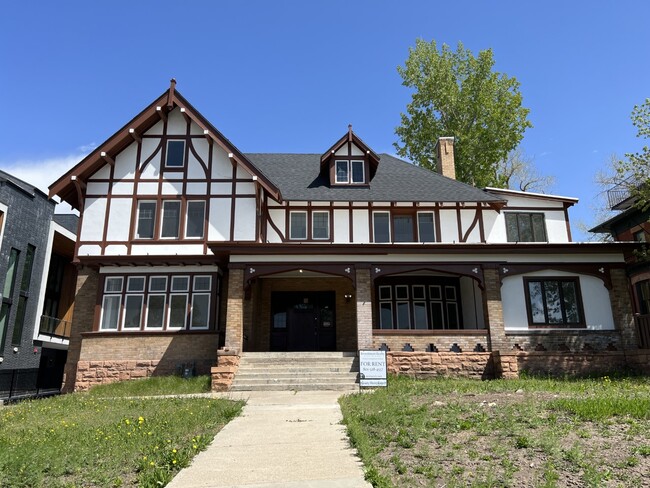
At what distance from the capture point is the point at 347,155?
891 inches

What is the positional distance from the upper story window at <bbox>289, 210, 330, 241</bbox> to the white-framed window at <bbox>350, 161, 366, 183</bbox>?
2.39 meters

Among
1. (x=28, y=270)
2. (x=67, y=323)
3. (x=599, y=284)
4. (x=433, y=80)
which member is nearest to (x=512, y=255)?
(x=599, y=284)

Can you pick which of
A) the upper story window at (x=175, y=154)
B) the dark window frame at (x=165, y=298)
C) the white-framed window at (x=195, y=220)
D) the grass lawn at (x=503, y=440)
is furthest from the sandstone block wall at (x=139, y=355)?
the grass lawn at (x=503, y=440)

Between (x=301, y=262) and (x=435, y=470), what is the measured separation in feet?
40.9

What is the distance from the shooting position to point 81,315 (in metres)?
18.9

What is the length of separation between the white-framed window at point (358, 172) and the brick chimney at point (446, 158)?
5755mm

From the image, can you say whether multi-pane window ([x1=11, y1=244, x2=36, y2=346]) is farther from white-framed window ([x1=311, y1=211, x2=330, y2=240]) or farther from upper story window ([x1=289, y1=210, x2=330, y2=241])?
white-framed window ([x1=311, y1=211, x2=330, y2=240])

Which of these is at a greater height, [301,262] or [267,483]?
[301,262]

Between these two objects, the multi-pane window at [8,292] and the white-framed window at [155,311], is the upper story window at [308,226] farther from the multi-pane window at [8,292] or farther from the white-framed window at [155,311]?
the multi-pane window at [8,292]

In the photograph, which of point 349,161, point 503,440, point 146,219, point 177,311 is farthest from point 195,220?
point 503,440

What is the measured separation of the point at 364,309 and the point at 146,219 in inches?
384

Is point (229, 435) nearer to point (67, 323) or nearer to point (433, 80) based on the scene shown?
point (67, 323)

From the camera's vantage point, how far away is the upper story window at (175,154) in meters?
20.7

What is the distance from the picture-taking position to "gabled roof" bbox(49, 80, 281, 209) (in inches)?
776
